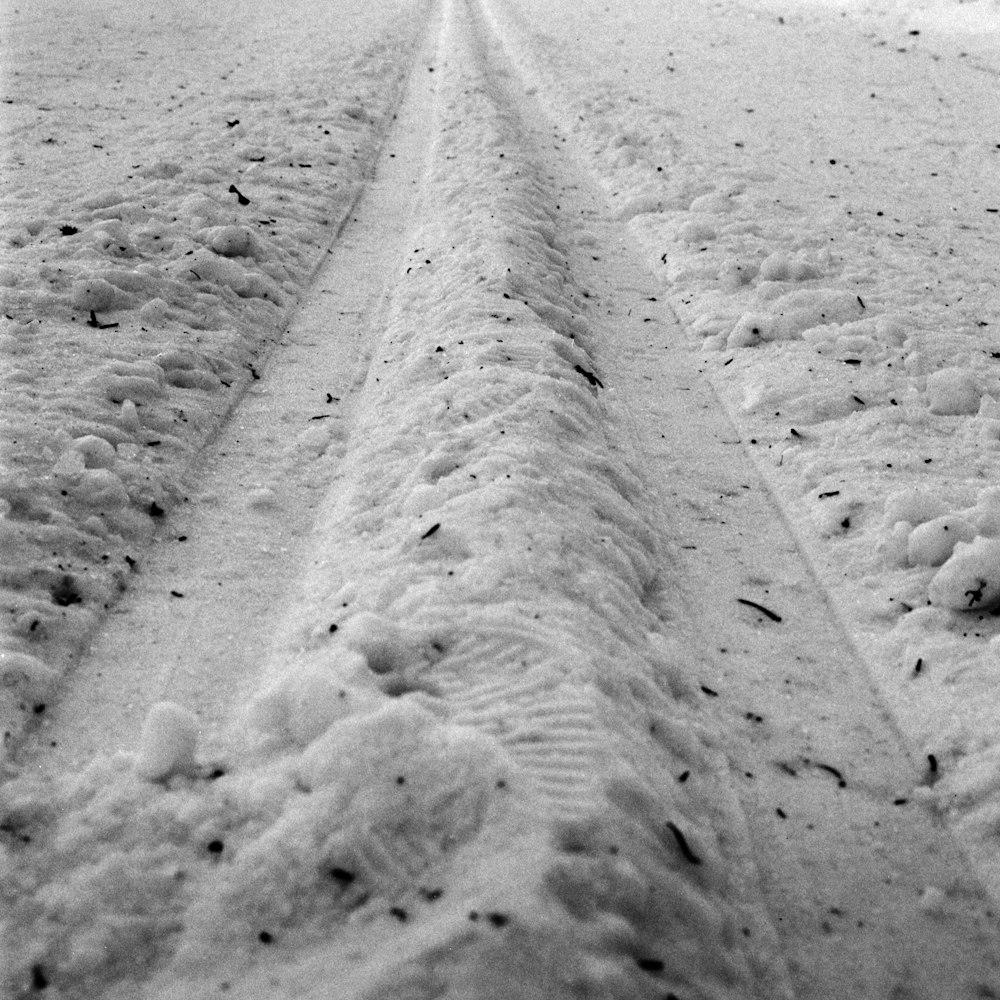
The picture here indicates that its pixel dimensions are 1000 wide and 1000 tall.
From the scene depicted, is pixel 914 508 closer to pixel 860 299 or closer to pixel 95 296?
pixel 860 299

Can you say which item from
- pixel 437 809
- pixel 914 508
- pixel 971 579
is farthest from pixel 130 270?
pixel 971 579

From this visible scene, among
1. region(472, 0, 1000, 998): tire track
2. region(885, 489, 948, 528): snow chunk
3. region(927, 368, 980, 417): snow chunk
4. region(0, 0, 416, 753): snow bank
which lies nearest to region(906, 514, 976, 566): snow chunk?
region(885, 489, 948, 528): snow chunk

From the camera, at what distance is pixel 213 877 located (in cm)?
187

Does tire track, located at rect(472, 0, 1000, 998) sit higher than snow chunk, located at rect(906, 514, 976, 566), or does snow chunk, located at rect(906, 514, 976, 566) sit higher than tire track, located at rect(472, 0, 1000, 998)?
snow chunk, located at rect(906, 514, 976, 566)

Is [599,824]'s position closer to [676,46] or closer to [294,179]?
[294,179]

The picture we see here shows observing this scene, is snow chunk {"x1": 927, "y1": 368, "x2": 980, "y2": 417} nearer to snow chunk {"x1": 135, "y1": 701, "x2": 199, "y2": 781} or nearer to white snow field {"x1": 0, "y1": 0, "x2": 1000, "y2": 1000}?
white snow field {"x1": 0, "y1": 0, "x2": 1000, "y2": 1000}

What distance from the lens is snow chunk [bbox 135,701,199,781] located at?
81.9 inches

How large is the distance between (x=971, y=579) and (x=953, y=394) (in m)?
1.32

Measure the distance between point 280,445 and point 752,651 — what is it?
190 cm

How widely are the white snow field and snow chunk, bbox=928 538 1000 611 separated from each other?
0.03ft

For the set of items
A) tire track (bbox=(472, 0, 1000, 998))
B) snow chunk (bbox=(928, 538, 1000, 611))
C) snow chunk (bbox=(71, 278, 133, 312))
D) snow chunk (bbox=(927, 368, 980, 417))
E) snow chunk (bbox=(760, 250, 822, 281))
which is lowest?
tire track (bbox=(472, 0, 1000, 998))

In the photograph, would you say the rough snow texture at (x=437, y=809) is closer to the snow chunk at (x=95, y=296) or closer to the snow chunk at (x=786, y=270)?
the snow chunk at (x=95, y=296)

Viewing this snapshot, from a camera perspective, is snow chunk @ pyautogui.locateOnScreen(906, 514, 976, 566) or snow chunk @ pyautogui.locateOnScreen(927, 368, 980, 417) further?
snow chunk @ pyautogui.locateOnScreen(927, 368, 980, 417)

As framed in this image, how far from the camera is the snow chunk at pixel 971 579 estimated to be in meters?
2.68
